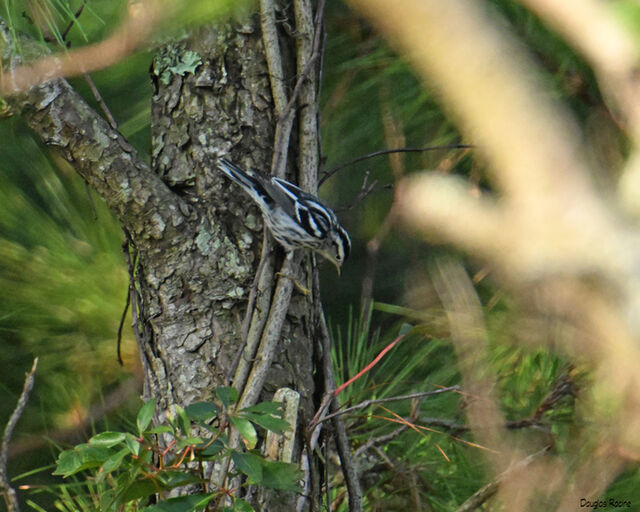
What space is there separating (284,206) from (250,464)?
0.65 metres

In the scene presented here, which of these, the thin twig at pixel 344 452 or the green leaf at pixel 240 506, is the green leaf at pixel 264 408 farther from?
the thin twig at pixel 344 452

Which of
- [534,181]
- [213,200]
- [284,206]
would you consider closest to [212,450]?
[213,200]

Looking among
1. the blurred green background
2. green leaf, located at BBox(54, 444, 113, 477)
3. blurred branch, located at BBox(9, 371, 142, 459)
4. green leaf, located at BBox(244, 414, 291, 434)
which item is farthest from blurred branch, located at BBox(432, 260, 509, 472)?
blurred branch, located at BBox(9, 371, 142, 459)

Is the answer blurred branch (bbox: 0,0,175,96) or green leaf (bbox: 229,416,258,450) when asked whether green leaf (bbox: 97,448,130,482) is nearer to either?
green leaf (bbox: 229,416,258,450)

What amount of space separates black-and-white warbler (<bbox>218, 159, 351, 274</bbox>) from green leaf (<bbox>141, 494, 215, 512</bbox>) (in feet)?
1.52

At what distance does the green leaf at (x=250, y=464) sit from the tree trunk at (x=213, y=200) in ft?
0.59

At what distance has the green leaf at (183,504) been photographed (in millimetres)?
925

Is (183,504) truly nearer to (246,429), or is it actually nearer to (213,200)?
(246,429)

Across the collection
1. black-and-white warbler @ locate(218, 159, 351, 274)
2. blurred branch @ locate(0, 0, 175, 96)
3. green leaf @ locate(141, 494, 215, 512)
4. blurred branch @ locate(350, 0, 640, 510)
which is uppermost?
blurred branch @ locate(0, 0, 175, 96)

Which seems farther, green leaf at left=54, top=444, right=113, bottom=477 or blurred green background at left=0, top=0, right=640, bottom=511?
blurred green background at left=0, top=0, right=640, bottom=511

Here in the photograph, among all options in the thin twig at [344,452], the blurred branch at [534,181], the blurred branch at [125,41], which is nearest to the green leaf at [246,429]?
the thin twig at [344,452]

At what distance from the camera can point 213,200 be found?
127 centimetres

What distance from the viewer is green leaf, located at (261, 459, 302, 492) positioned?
0.97m

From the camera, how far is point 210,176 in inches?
50.2
